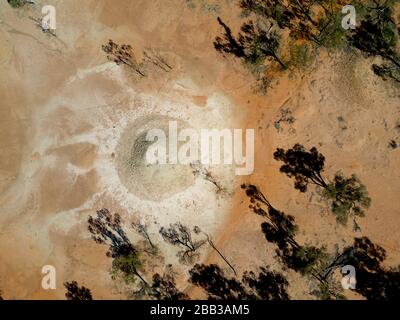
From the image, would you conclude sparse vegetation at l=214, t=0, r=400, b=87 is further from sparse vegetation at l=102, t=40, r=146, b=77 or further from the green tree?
the green tree

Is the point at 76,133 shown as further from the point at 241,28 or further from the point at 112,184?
the point at 241,28

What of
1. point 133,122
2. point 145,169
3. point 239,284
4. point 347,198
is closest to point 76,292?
point 145,169

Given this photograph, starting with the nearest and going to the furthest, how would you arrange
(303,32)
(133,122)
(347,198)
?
(347,198)
(303,32)
(133,122)

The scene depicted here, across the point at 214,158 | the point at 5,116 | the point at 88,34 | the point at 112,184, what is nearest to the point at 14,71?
the point at 5,116

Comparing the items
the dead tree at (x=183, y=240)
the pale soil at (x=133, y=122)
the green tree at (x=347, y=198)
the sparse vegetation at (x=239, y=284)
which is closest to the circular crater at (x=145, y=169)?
the pale soil at (x=133, y=122)

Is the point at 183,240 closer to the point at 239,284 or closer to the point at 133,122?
the point at 239,284
